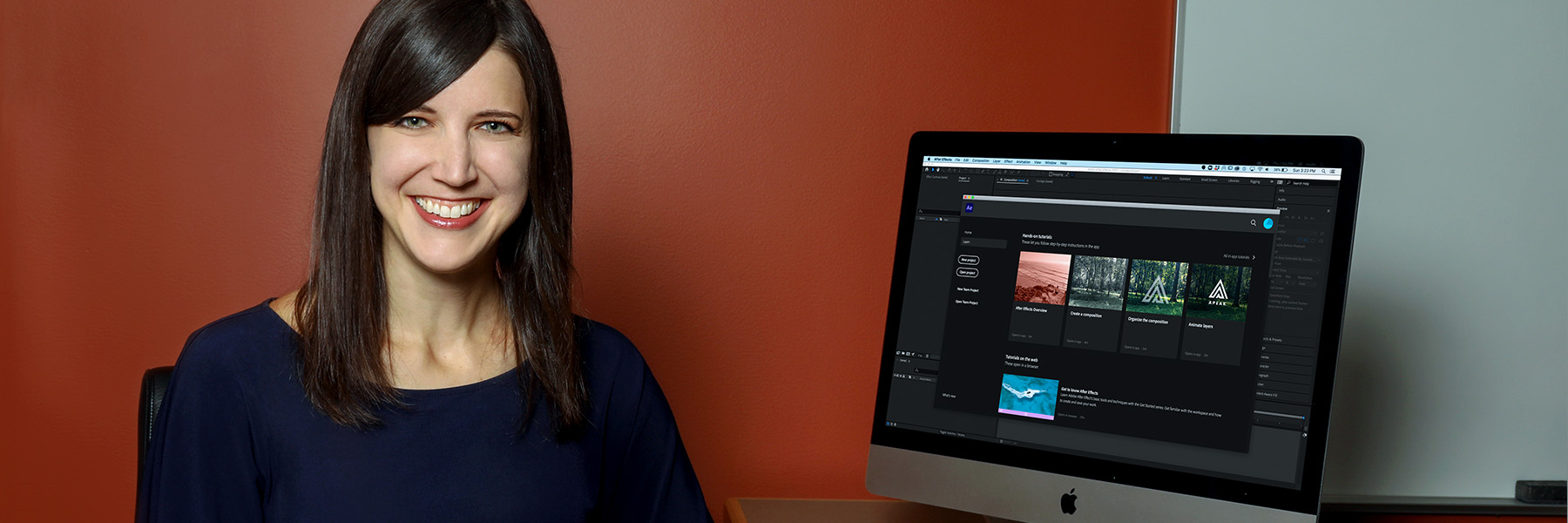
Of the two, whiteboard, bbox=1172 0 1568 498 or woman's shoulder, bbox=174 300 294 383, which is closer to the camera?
woman's shoulder, bbox=174 300 294 383

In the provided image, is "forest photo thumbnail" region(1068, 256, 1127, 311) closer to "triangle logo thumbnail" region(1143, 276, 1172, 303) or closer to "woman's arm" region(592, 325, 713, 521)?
"triangle logo thumbnail" region(1143, 276, 1172, 303)

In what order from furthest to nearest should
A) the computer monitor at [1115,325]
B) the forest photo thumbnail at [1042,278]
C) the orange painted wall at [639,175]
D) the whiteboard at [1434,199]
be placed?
1. the whiteboard at [1434,199]
2. the orange painted wall at [639,175]
3. the forest photo thumbnail at [1042,278]
4. the computer monitor at [1115,325]

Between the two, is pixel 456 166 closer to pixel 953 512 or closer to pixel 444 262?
pixel 444 262

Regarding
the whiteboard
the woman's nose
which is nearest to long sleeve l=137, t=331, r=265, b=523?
→ the woman's nose

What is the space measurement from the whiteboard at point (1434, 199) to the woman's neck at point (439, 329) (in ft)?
4.23

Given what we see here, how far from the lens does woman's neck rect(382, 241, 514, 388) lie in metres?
1.30

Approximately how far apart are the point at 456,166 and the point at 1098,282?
71 cm

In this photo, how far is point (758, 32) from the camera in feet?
6.13

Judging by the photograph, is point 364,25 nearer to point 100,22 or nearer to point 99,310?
point 100,22

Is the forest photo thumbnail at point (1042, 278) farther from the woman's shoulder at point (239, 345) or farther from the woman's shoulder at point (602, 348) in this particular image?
the woman's shoulder at point (239, 345)

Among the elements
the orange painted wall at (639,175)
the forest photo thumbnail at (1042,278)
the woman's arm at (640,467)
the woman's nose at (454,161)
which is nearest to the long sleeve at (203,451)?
the woman's nose at (454,161)

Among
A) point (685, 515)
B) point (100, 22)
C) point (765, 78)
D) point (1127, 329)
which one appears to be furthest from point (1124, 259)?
point (100, 22)

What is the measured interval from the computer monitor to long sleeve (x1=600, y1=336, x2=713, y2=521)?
0.26m

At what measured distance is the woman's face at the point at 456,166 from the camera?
47.0 inches
